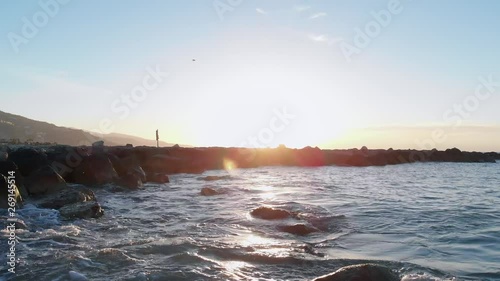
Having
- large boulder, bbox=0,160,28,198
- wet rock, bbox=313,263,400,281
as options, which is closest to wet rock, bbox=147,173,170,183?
large boulder, bbox=0,160,28,198

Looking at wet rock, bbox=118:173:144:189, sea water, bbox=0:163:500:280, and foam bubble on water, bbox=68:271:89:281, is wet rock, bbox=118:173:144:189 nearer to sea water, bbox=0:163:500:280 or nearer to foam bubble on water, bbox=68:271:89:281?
sea water, bbox=0:163:500:280

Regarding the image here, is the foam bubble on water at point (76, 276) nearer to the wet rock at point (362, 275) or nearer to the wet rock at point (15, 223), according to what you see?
the wet rock at point (362, 275)

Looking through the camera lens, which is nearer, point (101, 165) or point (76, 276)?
point (76, 276)

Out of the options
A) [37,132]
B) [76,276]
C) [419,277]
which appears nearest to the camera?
[76,276]

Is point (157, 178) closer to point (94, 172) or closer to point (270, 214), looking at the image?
point (94, 172)

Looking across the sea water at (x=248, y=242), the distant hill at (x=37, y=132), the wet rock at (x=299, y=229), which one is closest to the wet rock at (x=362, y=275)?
the sea water at (x=248, y=242)

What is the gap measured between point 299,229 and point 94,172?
1386cm

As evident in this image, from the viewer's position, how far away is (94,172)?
20.1 m

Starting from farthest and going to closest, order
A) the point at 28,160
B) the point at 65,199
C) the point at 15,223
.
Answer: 1. the point at 28,160
2. the point at 65,199
3. the point at 15,223

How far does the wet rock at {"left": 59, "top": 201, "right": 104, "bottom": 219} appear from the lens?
11409 mm

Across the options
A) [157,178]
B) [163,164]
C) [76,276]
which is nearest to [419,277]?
[76,276]

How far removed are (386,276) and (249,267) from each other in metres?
2.46

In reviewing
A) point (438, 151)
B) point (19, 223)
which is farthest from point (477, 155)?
point (19, 223)

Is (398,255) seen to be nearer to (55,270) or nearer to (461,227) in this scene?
(461,227)
